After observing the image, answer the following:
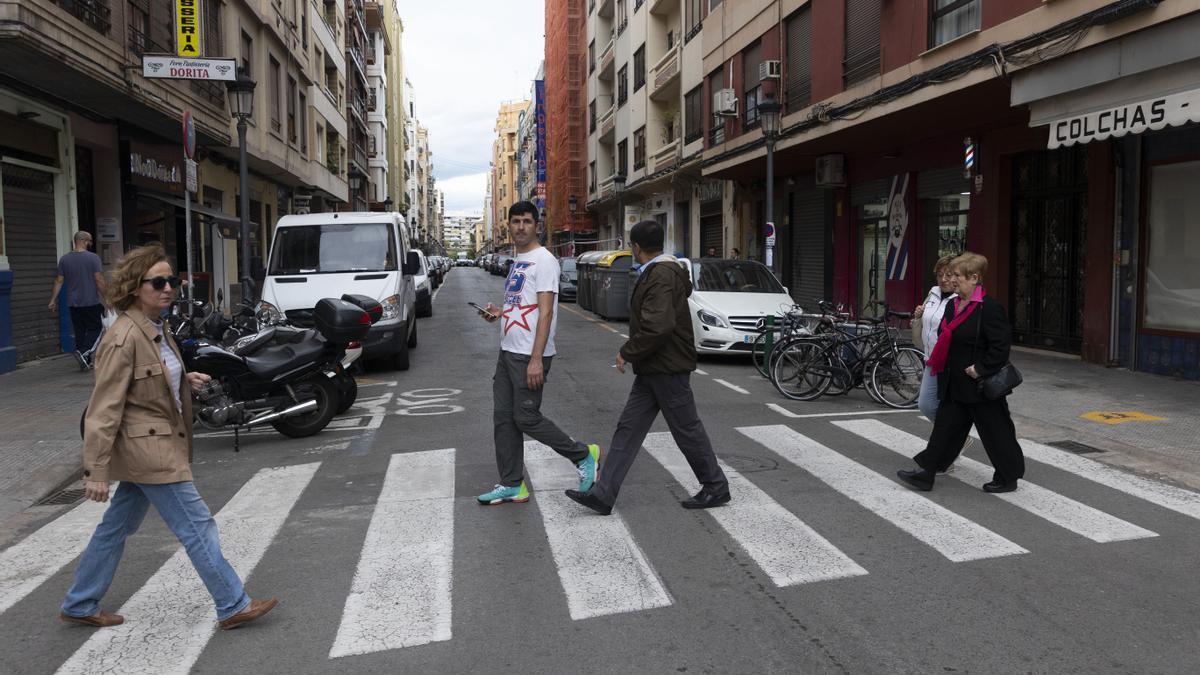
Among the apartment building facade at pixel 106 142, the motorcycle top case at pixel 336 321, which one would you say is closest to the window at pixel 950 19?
the motorcycle top case at pixel 336 321

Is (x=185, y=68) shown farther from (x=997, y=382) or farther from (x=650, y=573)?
(x=997, y=382)

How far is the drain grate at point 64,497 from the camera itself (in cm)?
627

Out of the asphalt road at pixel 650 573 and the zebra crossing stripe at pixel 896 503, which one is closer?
the asphalt road at pixel 650 573

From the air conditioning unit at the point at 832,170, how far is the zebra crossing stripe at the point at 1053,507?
41.5 ft

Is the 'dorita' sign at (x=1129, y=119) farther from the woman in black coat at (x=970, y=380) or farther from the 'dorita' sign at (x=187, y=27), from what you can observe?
the 'dorita' sign at (x=187, y=27)

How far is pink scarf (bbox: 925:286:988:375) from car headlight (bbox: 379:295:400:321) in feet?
24.2

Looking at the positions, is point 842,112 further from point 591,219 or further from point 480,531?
point 591,219

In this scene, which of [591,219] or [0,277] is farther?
[591,219]

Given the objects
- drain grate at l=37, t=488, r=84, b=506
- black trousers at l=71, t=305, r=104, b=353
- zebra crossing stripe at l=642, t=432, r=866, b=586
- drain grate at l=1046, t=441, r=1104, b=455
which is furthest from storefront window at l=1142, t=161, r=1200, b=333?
black trousers at l=71, t=305, r=104, b=353

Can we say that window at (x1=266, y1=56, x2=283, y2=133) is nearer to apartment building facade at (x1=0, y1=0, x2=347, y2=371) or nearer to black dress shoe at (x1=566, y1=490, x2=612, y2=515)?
apartment building facade at (x1=0, y1=0, x2=347, y2=371)

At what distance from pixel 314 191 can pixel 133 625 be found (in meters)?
32.3

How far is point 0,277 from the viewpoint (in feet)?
38.2

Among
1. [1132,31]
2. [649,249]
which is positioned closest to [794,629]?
[649,249]

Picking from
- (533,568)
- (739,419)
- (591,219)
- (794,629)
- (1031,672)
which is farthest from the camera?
(591,219)
